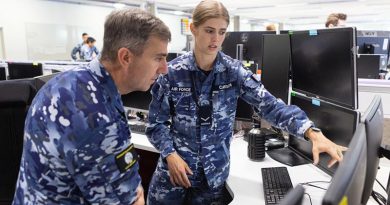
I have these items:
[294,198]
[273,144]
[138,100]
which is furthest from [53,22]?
[294,198]

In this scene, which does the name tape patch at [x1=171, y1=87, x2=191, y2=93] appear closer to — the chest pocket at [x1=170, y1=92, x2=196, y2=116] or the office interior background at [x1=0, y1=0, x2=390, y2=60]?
the chest pocket at [x1=170, y1=92, x2=196, y2=116]

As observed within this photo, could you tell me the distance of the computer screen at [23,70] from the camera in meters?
3.72

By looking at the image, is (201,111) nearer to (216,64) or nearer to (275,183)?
(216,64)

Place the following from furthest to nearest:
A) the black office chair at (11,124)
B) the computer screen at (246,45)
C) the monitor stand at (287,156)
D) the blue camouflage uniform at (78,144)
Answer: the computer screen at (246,45)
the monitor stand at (287,156)
the black office chair at (11,124)
the blue camouflage uniform at (78,144)

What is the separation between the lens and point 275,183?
4.54ft

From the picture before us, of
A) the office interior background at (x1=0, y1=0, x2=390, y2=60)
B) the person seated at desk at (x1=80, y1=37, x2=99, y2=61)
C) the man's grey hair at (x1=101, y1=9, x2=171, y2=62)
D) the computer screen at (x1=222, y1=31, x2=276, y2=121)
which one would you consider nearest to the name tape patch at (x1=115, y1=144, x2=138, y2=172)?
the man's grey hair at (x1=101, y1=9, x2=171, y2=62)

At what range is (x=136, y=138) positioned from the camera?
2217 millimetres

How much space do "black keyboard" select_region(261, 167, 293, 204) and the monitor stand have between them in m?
0.16

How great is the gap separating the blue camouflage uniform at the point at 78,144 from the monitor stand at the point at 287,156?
104 centimetres

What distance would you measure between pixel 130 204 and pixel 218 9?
83 cm

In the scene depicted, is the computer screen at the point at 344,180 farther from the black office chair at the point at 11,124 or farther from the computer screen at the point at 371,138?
the black office chair at the point at 11,124

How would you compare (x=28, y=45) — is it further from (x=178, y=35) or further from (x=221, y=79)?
(x=221, y=79)

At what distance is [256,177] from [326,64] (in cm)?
59

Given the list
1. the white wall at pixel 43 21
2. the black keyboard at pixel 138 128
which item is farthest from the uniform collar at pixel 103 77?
the white wall at pixel 43 21
